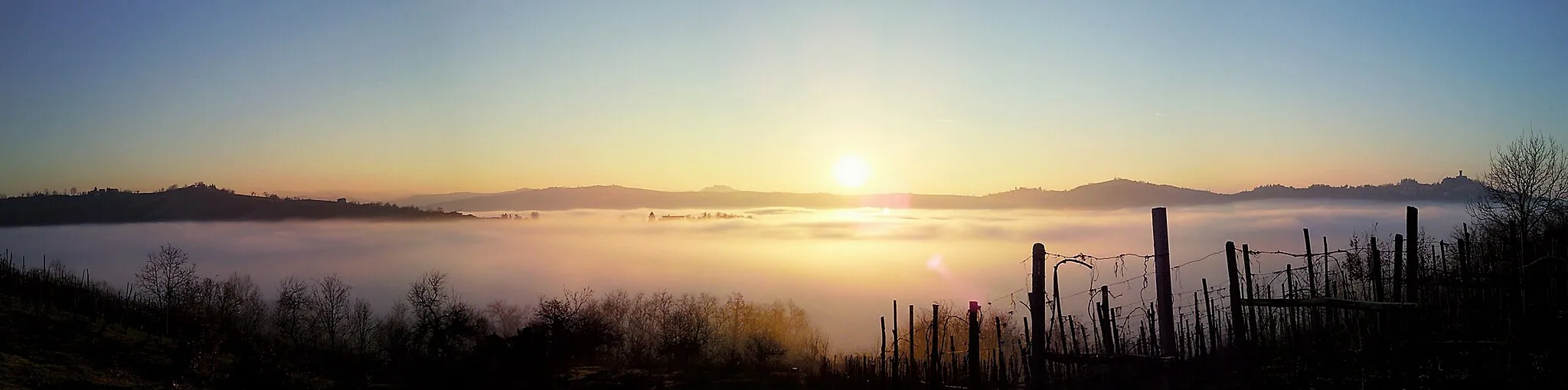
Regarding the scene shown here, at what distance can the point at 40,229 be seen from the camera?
134m

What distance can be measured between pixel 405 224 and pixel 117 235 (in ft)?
205

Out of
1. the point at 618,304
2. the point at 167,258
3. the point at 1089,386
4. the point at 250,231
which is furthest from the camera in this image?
the point at 250,231

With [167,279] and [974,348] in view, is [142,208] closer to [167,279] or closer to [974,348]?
[167,279]

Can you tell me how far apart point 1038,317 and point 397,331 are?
6498 cm

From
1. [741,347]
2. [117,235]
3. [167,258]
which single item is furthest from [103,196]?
[741,347]

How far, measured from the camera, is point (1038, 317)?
11.4 meters

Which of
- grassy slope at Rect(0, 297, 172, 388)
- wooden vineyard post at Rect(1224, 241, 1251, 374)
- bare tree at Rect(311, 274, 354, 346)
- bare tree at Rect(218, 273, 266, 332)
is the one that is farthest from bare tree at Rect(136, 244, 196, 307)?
wooden vineyard post at Rect(1224, 241, 1251, 374)

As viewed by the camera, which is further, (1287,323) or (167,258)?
(167,258)

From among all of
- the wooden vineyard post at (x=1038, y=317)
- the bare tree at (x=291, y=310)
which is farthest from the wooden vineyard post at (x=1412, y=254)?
the bare tree at (x=291, y=310)

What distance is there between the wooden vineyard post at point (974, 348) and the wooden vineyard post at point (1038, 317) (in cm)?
279

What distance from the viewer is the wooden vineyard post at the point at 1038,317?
1132cm

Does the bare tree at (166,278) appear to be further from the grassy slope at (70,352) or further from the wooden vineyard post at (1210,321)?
the wooden vineyard post at (1210,321)

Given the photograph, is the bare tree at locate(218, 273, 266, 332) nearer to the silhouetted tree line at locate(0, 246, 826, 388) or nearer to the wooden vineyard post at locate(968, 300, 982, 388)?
the silhouetted tree line at locate(0, 246, 826, 388)

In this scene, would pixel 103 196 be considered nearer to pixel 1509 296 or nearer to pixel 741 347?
pixel 741 347
